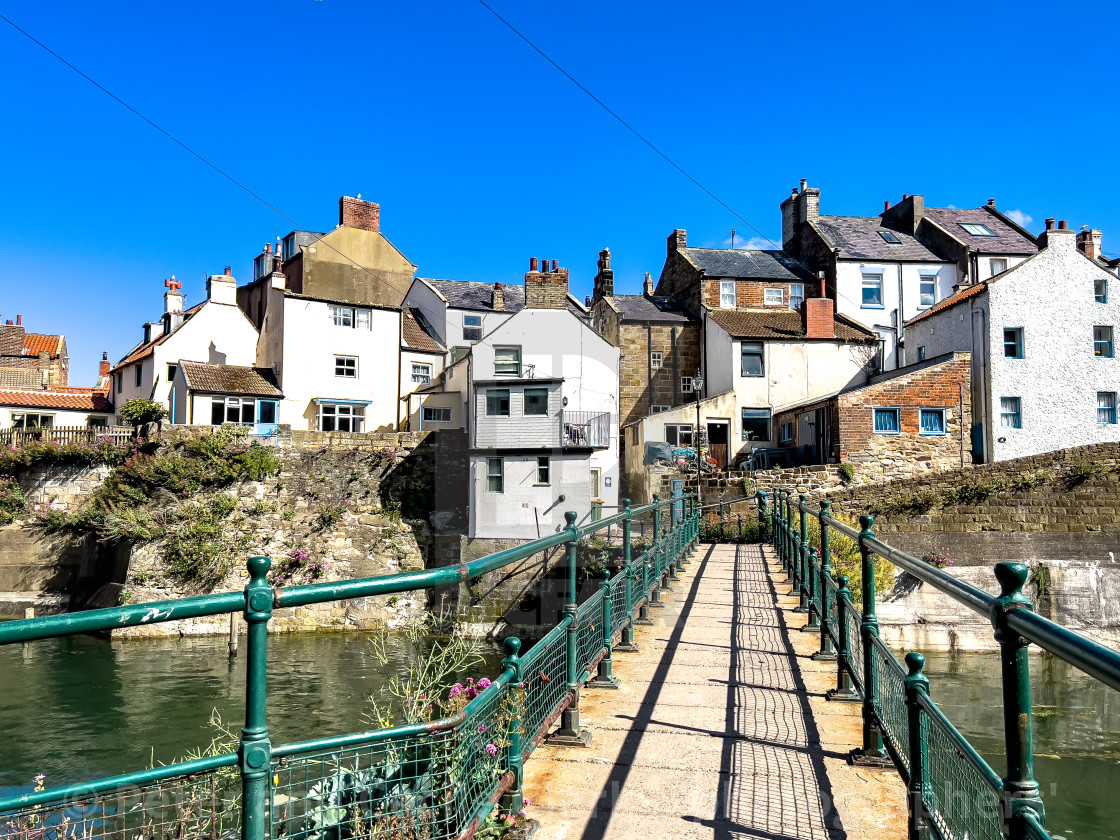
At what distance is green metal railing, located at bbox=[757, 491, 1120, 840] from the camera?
7.03 feet

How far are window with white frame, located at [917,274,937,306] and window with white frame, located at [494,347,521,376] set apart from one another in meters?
22.6

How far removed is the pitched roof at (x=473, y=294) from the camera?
4491 centimetres

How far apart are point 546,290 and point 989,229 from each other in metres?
26.7

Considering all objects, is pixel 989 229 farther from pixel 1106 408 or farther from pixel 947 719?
pixel 947 719

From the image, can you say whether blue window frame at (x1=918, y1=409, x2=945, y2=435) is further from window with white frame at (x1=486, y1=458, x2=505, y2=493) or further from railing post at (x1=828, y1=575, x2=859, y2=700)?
railing post at (x1=828, y1=575, x2=859, y2=700)

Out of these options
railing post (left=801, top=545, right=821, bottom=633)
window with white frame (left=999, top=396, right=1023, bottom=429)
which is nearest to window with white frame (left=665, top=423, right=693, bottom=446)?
window with white frame (left=999, top=396, right=1023, bottom=429)

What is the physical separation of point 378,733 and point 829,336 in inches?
1482

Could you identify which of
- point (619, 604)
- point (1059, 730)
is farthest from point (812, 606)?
point (1059, 730)

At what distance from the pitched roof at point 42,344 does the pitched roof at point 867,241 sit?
46348mm

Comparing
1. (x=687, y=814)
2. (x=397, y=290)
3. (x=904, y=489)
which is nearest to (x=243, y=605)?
(x=687, y=814)

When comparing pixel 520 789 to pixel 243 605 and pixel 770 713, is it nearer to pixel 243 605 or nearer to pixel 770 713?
pixel 243 605

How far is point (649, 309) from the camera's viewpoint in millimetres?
43125

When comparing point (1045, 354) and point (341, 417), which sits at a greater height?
point (1045, 354)

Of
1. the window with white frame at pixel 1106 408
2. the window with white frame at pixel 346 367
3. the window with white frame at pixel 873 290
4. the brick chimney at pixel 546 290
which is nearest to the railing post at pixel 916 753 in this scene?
the brick chimney at pixel 546 290
